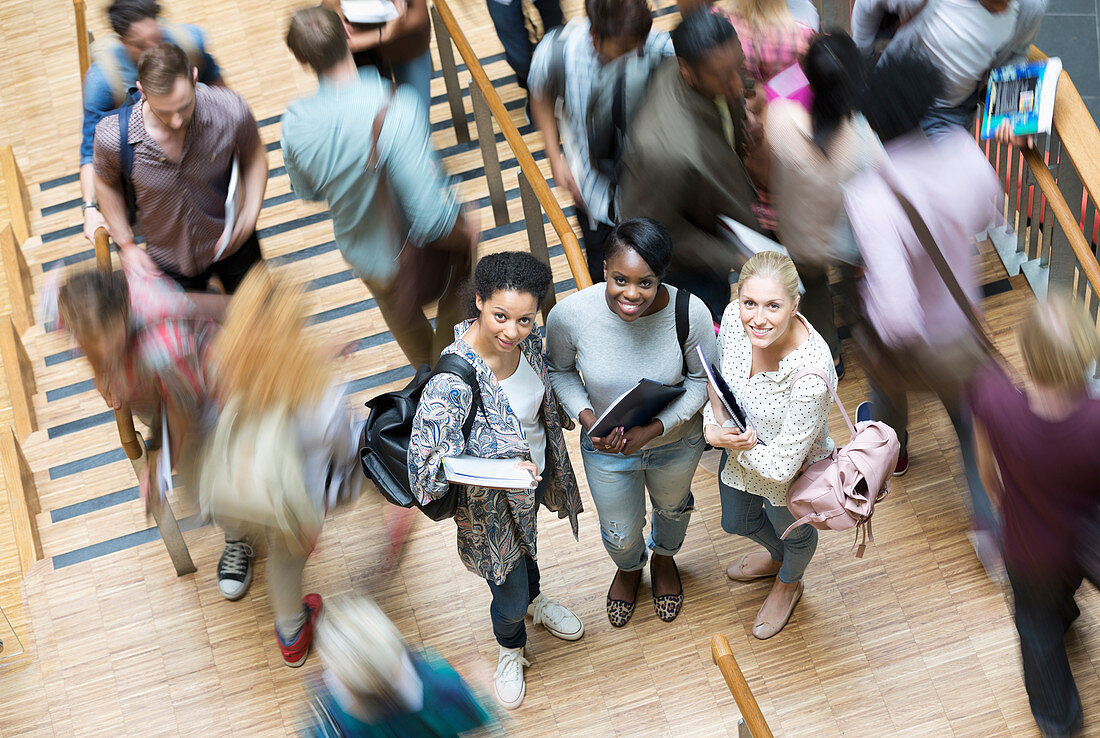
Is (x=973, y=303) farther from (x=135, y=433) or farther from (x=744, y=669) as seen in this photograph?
(x=135, y=433)

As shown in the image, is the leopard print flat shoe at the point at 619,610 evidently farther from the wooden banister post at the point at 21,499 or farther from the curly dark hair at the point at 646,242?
the wooden banister post at the point at 21,499

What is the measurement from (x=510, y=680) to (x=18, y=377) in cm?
307

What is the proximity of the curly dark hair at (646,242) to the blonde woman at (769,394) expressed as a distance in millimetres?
264

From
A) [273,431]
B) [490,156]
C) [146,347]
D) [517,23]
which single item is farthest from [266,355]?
[517,23]

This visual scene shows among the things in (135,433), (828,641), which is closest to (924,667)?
(828,641)

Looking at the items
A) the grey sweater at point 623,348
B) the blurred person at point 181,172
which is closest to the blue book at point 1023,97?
the grey sweater at point 623,348

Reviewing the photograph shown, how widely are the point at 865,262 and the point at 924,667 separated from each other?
1505mm

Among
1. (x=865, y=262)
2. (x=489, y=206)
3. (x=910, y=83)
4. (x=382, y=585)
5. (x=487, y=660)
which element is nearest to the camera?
(x=865, y=262)

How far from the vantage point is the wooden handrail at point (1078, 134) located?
3.90 meters

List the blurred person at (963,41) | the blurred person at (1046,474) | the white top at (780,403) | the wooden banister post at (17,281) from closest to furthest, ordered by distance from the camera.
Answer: the blurred person at (1046,474) → the white top at (780,403) → the blurred person at (963,41) → the wooden banister post at (17,281)

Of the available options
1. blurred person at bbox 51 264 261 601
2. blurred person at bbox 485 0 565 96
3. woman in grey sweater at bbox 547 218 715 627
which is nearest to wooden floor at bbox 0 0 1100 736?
woman in grey sweater at bbox 547 218 715 627

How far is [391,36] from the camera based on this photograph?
15.6 feet

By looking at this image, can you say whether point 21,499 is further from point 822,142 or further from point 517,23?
point 822,142

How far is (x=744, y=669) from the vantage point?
158 inches
